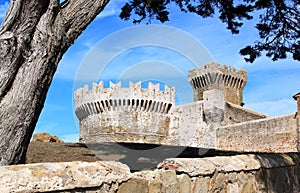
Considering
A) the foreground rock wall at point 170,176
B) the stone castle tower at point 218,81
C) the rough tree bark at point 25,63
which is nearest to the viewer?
the foreground rock wall at point 170,176

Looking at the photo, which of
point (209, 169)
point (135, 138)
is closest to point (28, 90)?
point (209, 169)

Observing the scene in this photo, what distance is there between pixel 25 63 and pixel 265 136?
44.3 feet

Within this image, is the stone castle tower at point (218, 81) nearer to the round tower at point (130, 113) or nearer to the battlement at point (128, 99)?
the battlement at point (128, 99)

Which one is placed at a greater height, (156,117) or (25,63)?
(156,117)

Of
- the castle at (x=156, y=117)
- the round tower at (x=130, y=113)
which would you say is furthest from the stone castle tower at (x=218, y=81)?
the round tower at (x=130, y=113)

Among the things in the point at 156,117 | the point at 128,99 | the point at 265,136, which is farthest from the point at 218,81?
the point at 265,136

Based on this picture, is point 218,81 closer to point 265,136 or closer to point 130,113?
point 130,113

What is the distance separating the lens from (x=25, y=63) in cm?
302

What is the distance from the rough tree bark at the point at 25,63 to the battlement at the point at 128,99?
18.9 metres

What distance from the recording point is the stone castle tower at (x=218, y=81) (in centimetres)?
3064

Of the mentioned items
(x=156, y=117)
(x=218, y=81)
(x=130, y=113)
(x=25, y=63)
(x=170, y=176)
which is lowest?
(x=170, y=176)

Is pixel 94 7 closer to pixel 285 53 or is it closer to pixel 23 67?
pixel 23 67

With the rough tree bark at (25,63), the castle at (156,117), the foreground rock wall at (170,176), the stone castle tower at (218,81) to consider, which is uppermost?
the stone castle tower at (218,81)

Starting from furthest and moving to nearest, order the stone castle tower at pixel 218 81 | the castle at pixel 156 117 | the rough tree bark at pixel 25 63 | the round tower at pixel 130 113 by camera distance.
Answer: the stone castle tower at pixel 218 81 < the round tower at pixel 130 113 < the castle at pixel 156 117 < the rough tree bark at pixel 25 63
